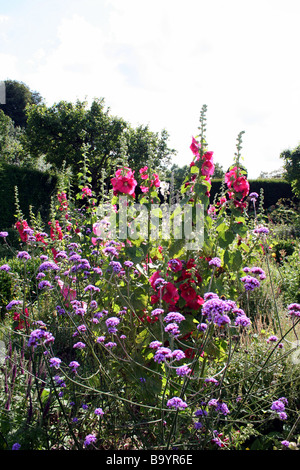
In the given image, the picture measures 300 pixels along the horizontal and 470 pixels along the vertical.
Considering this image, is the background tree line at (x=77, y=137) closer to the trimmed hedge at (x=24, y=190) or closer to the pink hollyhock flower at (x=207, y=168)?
the trimmed hedge at (x=24, y=190)

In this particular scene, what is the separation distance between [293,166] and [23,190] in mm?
11638

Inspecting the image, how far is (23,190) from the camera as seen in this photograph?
13773mm

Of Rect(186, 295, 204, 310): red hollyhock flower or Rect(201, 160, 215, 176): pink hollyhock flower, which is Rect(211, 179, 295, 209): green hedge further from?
Rect(186, 295, 204, 310): red hollyhock flower

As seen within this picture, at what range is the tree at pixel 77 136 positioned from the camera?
1870cm

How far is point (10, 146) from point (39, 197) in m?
12.2

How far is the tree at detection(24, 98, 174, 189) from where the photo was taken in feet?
61.4

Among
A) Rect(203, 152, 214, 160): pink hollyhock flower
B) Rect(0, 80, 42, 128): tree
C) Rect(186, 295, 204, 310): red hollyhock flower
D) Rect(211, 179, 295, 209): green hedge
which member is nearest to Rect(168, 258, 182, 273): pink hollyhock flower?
Rect(186, 295, 204, 310): red hollyhock flower

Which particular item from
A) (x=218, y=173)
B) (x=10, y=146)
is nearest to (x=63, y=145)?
(x=10, y=146)

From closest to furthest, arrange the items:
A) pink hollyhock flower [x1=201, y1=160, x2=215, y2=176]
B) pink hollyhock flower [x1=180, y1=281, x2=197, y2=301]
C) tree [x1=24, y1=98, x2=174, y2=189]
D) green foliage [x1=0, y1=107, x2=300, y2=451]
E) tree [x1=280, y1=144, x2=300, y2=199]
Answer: green foliage [x1=0, y1=107, x2=300, y2=451], pink hollyhock flower [x1=180, y1=281, x2=197, y2=301], pink hollyhock flower [x1=201, y1=160, x2=215, y2=176], tree [x1=280, y1=144, x2=300, y2=199], tree [x1=24, y1=98, x2=174, y2=189]

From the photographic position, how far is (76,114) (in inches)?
745

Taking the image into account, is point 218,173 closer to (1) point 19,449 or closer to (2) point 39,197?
(2) point 39,197

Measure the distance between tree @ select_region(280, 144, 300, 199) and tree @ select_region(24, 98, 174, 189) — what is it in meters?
6.91

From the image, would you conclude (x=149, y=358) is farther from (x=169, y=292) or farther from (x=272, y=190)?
(x=272, y=190)
